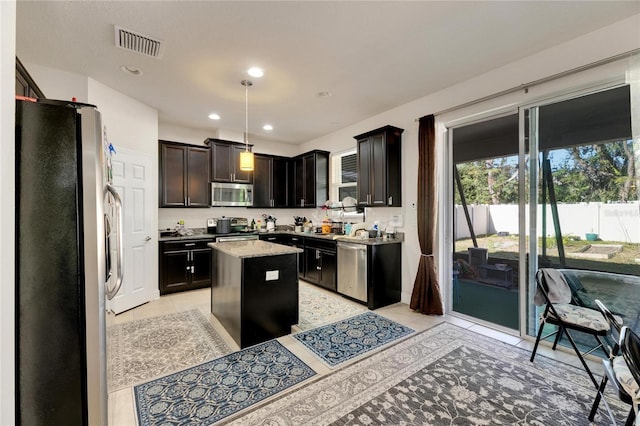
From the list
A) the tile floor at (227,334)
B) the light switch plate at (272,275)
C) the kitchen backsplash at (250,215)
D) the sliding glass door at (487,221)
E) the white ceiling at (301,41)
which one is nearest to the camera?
the tile floor at (227,334)

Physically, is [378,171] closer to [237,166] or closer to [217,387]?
[237,166]

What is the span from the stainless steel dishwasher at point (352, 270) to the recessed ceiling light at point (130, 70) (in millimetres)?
3415

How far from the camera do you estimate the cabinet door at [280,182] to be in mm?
5969

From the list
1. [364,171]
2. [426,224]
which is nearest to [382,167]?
[364,171]

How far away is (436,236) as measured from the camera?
3545mm

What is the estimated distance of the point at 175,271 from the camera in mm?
4418

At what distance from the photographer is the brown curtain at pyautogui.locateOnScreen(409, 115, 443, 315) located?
11.5 feet

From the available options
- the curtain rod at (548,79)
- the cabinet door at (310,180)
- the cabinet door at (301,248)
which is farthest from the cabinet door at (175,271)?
the curtain rod at (548,79)

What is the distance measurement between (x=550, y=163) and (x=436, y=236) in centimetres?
143

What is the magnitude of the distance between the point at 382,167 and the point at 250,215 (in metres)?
3.28

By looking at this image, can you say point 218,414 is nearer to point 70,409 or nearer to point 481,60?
point 70,409

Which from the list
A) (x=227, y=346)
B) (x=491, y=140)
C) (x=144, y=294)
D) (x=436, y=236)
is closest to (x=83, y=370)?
(x=227, y=346)

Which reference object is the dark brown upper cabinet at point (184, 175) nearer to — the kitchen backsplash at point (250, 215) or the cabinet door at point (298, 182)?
the kitchen backsplash at point (250, 215)

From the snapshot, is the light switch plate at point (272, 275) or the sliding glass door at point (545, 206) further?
the light switch plate at point (272, 275)
